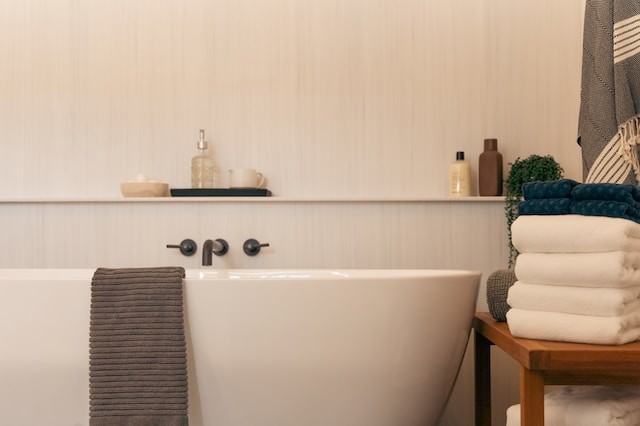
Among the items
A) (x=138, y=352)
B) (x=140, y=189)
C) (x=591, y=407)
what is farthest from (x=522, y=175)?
(x=138, y=352)

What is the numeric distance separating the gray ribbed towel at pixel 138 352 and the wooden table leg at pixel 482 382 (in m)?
0.78

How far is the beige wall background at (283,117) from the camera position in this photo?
2271 millimetres

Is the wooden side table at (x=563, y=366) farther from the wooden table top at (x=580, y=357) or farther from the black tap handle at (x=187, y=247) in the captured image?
the black tap handle at (x=187, y=247)

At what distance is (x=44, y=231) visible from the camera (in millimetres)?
2344

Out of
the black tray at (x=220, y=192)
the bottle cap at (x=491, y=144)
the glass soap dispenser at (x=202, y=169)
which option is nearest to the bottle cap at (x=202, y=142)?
the glass soap dispenser at (x=202, y=169)

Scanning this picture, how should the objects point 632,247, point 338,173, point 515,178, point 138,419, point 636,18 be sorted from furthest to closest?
1. point 338,173
2. point 515,178
3. point 636,18
4. point 138,419
5. point 632,247

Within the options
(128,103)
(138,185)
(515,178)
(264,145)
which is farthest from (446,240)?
(128,103)

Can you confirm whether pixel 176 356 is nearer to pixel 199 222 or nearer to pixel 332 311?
pixel 332 311

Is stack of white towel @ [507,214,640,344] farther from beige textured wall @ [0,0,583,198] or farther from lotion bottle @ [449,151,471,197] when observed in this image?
beige textured wall @ [0,0,583,198]

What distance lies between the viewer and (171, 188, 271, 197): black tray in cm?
225

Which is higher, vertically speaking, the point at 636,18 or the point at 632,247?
the point at 636,18

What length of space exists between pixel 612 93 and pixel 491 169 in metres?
0.47

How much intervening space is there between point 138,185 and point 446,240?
1.04 meters

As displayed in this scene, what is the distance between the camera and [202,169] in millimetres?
2307
